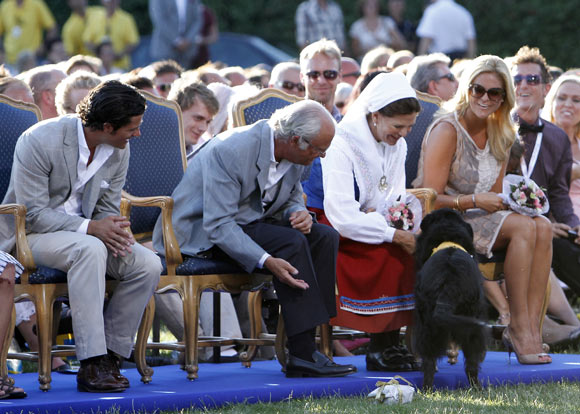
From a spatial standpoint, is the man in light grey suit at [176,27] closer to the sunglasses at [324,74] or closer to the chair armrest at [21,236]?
the sunglasses at [324,74]

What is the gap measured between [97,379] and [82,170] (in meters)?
0.97

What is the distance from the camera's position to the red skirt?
5555 millimetres

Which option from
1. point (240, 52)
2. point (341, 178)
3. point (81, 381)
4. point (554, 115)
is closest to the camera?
point (81, 381)

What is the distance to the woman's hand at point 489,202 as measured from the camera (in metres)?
5.97

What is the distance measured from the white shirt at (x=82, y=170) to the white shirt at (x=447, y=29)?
8.53 meters

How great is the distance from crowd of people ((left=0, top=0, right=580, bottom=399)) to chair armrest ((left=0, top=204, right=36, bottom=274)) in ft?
0.18

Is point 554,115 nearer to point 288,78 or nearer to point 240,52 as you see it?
point 288,78

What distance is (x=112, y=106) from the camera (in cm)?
491

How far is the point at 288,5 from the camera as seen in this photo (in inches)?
684

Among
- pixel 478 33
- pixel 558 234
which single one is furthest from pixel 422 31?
pixel 558 234

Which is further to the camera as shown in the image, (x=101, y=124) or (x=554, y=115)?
(x=554, y=115)

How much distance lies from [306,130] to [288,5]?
12.5 m

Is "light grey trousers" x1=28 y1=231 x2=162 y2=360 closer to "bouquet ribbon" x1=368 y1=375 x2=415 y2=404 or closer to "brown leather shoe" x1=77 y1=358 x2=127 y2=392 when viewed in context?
"brown leather shoe" x1=77 y1=358 x2=127 y2=392

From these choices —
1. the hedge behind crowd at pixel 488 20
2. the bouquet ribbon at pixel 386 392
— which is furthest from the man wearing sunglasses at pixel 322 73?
the hedge behind crowd at pixel 488 20
